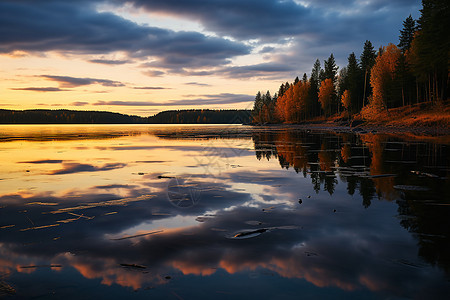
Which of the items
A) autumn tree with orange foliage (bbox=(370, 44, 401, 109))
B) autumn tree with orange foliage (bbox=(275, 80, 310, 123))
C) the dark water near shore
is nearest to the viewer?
the dark water near shore

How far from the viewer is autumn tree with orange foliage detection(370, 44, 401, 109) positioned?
65556 millimetres

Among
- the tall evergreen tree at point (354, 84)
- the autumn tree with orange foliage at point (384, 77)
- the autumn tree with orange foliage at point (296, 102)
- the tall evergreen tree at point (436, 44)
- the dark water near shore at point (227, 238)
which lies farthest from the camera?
the autumn tree with orange foliage at point (296, 102)

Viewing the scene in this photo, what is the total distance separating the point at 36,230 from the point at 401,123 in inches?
2314

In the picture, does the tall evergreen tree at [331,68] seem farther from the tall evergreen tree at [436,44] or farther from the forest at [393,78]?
the tall evergreen tree at [436,44]

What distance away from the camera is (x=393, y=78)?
67062 mm

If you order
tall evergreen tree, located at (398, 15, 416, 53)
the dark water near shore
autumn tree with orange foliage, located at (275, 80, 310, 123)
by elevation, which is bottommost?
the dark water near shore

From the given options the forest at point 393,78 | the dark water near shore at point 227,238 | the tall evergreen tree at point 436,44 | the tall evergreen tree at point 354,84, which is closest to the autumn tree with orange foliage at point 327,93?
the forest at point 393,78

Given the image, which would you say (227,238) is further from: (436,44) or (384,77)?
(384,77)

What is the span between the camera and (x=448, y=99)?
5250 cm

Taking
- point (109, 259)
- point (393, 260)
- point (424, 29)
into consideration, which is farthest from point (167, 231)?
point (424, 29)

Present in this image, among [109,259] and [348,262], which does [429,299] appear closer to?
[348,262]

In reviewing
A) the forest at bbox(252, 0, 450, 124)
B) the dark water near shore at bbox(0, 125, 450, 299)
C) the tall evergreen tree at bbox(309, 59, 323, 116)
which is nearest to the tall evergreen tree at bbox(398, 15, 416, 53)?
the forest at bbox(252, 0, 450, 124)

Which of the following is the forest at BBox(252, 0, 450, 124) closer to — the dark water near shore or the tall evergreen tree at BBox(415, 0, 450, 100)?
the tall evergreen tree at BBox(415, 0, 450, 100)

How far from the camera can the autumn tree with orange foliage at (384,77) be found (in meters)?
65.6
